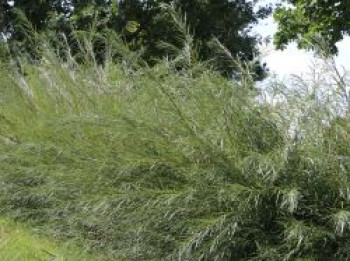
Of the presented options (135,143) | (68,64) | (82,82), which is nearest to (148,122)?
(135,143)

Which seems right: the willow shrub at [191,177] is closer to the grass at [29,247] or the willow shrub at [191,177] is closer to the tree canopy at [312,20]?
the grass at [29,247]

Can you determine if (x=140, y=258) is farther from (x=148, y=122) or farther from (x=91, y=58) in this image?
(x=91, y=58)

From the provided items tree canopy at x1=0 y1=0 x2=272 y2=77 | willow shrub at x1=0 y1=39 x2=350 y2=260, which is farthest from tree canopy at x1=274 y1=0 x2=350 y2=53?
willow shrub at x1=0 y1=39 x2=350 y2=260

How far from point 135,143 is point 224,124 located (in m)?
0.83

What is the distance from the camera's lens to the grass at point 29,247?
A: 20.4 ft

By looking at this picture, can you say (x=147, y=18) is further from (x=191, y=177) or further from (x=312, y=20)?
(x=191, y=177)

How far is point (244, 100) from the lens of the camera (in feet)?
16.8

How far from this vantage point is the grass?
623 cm

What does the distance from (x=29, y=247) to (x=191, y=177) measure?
268 centimetres

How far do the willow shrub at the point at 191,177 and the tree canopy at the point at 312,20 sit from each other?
7202 mm

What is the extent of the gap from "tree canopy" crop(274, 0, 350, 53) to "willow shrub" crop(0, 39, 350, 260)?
720 centimetres

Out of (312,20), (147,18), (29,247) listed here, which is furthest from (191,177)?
(147,18)

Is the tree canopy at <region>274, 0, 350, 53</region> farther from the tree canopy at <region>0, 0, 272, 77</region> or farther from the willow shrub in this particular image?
the willow shrub

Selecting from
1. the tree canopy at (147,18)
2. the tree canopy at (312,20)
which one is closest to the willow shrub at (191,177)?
the tree canopy at (312,20)
